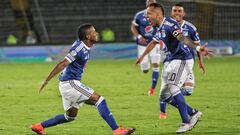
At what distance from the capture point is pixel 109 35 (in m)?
36.8

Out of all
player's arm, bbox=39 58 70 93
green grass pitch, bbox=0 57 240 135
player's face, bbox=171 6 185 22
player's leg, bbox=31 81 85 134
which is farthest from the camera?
player's face, bbox=171 6 185 22

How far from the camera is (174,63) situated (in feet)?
40.7

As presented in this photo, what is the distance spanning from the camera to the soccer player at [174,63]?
11.7m

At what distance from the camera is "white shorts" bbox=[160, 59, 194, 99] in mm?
12102

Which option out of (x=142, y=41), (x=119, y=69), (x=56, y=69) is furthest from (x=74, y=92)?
(x=119, y=69)

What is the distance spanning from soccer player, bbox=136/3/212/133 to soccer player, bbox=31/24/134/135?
1237mm

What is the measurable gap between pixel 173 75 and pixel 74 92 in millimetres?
2064

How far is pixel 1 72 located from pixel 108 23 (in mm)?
13237

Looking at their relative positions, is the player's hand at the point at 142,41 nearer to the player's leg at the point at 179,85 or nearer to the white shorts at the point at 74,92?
the player's leg at the point at 179,85

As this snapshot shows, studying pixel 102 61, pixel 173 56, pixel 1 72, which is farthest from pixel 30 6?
pixel 173 56

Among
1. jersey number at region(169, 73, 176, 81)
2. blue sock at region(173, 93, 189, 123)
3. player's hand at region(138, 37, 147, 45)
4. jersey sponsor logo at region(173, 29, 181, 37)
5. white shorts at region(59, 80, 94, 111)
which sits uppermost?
jersey sponsor logo at region(173, 29, 181, 37)

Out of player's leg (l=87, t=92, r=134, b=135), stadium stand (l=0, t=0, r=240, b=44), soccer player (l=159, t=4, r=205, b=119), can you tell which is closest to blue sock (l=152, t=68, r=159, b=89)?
soccer player (l=159, t=4, r=205, b=119)

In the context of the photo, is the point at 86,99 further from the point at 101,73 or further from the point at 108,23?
the point at 108,23

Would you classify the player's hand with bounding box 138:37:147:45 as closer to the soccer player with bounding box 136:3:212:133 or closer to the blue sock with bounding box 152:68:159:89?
the blue sock with bounding box 152:68:159:89
